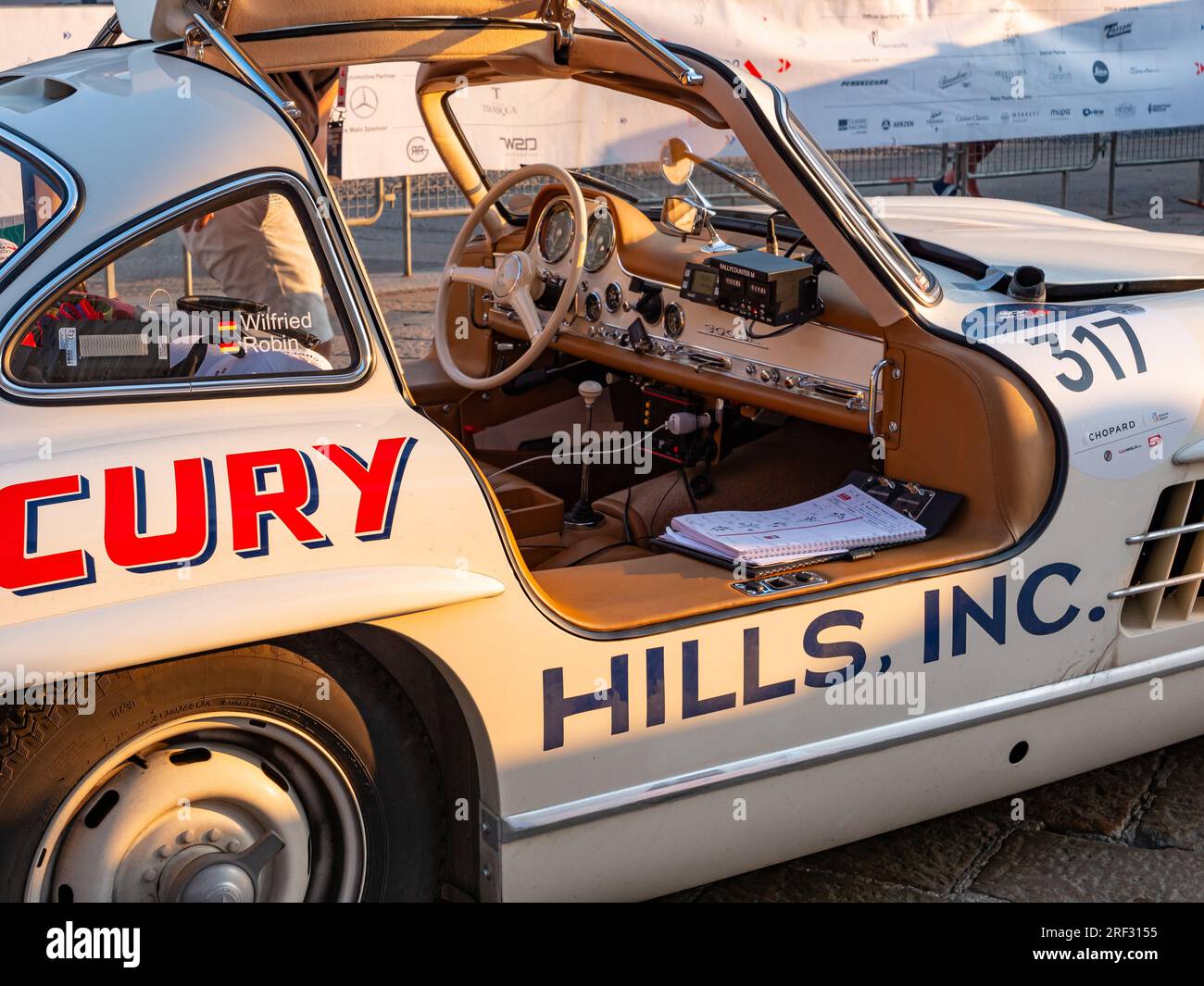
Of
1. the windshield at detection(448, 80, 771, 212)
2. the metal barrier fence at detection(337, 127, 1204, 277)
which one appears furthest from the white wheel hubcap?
the metal barrier fence at detection(337, 127, 1204, 277)

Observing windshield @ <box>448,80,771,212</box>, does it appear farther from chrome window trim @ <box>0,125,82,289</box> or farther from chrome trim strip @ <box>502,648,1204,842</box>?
chrome window trim @ <box>0,125,82,289</box>

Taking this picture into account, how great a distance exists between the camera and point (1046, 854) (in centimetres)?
340

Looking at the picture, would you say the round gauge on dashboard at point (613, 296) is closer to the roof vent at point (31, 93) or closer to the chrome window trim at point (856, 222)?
the chrome window trim at point (856, 222)

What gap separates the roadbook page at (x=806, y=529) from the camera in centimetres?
303

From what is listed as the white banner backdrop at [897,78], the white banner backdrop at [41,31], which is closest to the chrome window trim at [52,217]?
the white banner backdrop at [41,31]

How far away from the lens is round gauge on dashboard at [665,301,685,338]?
12.9 ft

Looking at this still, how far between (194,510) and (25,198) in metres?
0.68

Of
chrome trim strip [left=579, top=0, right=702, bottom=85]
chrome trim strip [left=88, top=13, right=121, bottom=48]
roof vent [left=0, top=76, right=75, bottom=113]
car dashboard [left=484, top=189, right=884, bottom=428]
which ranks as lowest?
car dashboard [left=484, top=189, right=884, bottom=428]

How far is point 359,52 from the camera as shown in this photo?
3.21 metres

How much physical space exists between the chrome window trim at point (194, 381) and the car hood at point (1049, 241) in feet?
5.88

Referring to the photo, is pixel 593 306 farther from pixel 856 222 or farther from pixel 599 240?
pixel 856 222

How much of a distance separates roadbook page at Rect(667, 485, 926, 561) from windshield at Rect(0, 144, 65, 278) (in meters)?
1.42

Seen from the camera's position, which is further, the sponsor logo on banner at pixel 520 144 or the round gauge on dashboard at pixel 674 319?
the sponsor logo on banner at pixel 520 144
